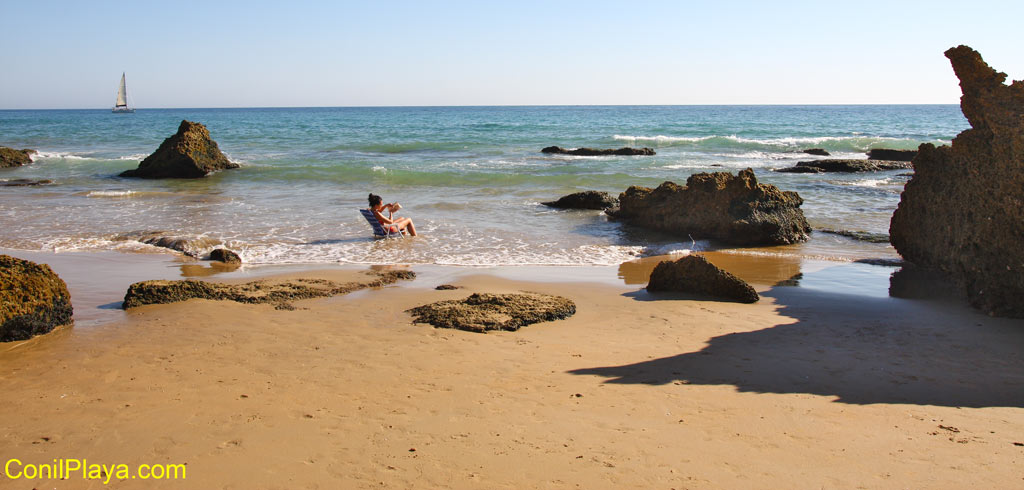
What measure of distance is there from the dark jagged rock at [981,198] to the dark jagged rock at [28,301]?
796 cm

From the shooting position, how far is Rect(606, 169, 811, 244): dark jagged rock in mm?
10430

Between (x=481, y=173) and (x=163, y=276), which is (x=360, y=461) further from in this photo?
(x=481, y=173)

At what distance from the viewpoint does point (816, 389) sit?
174 inches

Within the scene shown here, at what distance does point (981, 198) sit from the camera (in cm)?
670

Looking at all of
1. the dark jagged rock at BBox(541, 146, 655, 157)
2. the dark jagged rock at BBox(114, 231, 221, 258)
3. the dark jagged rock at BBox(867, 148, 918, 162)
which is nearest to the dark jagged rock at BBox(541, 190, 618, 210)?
the dark jagged rock at BBox(114, 231, 221, 258)

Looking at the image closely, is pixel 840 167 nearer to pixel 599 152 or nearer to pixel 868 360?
pixel 599 152

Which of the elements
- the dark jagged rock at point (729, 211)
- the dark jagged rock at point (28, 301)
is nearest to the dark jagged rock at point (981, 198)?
the dark jagged rock at point (729, 211)

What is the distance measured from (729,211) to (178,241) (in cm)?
815

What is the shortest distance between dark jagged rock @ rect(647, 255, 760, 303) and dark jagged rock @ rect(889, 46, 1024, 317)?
6.72 feet

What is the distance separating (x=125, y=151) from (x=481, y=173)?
1838cm

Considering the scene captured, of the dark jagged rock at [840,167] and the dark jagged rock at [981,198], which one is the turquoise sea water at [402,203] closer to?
the dark jagged rock at [840,167]

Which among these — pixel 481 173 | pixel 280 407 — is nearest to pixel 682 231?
pixel 280 407

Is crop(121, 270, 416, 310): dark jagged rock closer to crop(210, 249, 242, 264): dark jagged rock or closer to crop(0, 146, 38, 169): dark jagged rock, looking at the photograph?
crop(210, 249, 242, 264): dark jagged rock

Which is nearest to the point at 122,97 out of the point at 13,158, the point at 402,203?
the point at 13,158
